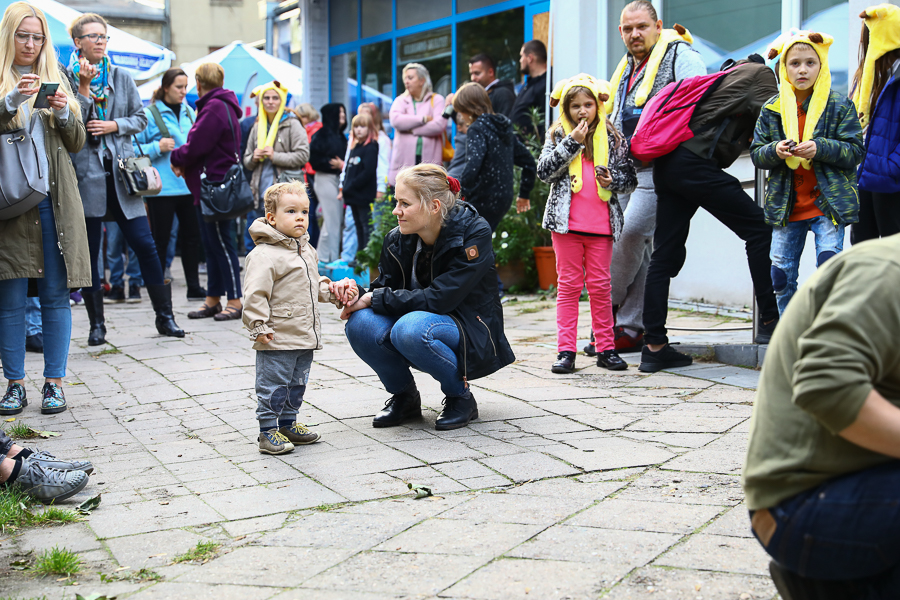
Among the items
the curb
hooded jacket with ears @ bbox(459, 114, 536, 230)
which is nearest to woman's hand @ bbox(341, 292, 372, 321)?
the curb

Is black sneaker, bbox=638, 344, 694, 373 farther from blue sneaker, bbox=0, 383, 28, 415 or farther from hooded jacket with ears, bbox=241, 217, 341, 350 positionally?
blue sneaker, bbox=0, 383, 28, 415

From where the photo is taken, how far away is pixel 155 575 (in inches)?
107

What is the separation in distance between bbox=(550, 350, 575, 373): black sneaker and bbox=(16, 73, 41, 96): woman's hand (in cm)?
306

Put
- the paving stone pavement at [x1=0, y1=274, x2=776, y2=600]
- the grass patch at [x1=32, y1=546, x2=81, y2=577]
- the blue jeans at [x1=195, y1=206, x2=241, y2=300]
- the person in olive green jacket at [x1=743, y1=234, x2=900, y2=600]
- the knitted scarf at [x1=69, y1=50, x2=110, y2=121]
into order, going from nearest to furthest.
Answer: the person in olive green jacket at [x1=743, y1=234, x2=900, y2=600], the paving stone pavement at [x1=0, y1=274, x2=776, y2=600], the grass patch at [x1=32, y1=546, x2=81, y2=577], the knitted scarf at [x1=69, y1=50, x2=110, y2=121], the blue jeans at [x1=195, y1=206, x2=241, y2=300]

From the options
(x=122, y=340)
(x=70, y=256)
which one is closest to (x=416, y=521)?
(x=70, y=256)

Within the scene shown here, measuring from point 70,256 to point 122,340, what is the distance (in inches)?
92.8

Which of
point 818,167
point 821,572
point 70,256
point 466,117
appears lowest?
point 821,572

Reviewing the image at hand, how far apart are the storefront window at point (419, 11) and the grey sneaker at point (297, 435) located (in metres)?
9.06

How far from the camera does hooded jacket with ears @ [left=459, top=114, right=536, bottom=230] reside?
7.09 metres

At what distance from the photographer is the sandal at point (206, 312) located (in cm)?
805

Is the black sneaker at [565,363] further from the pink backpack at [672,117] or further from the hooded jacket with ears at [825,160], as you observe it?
the hooded jacket with ears at [825,160]

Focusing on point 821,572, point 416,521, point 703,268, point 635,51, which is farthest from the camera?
point 703,268

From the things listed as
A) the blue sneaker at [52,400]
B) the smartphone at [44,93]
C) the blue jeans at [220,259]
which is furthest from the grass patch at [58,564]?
the blue jeans at [220,259]

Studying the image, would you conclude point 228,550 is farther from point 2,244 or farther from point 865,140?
point 865,140
